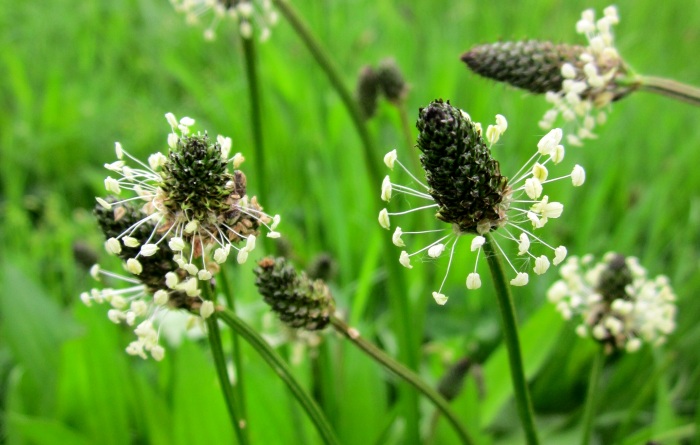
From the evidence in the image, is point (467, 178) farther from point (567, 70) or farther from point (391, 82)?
point (391, 82)

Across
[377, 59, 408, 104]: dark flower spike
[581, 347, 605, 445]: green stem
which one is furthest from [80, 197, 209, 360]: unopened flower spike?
[377, 59, 408, 104]: dark flower spike

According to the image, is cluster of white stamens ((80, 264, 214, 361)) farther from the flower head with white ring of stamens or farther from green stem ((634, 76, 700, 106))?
green stem ((634, 76, 700, 106))

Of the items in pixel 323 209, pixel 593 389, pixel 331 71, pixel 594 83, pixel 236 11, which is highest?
pixel 323 209

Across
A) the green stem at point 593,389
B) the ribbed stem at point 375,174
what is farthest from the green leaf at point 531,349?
the green stem at point 593,389

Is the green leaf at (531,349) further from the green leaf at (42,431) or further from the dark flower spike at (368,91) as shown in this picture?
the green leaf at (42,431)

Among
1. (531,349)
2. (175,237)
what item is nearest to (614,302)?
(531,349)

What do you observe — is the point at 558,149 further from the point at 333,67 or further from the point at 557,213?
the point at 333,67
